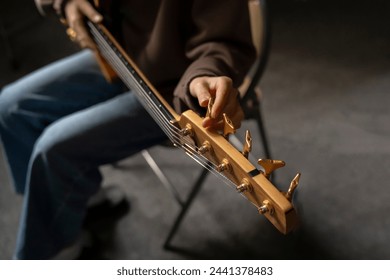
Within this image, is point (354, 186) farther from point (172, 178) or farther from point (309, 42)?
point (309, 42)

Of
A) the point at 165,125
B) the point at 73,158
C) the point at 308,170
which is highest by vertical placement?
the point at 165,125

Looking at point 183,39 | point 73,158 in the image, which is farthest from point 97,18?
point 73,158

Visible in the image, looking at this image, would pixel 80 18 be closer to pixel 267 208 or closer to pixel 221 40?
pixel 221 40

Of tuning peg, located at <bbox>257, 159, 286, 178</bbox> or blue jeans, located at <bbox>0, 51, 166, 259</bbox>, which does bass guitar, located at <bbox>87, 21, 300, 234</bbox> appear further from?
blue jeans, located at <bbox>0, 51, 166, 259</bbox>

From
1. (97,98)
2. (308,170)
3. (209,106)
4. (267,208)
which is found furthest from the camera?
(308,170)

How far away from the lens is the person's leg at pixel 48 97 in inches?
44.1

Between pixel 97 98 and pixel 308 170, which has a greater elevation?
pixel 97 98

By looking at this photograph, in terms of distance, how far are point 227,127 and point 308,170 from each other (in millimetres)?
875

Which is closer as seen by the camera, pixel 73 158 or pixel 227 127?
pixel 227 127

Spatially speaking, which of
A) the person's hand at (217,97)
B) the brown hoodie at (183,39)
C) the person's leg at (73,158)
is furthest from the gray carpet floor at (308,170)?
the person's hand at (217,97)

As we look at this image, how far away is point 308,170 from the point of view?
56.0 inches

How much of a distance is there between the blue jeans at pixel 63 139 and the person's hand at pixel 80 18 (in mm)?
106

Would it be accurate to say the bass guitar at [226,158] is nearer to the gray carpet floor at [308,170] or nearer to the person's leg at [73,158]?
the person's leg at [73,158]
